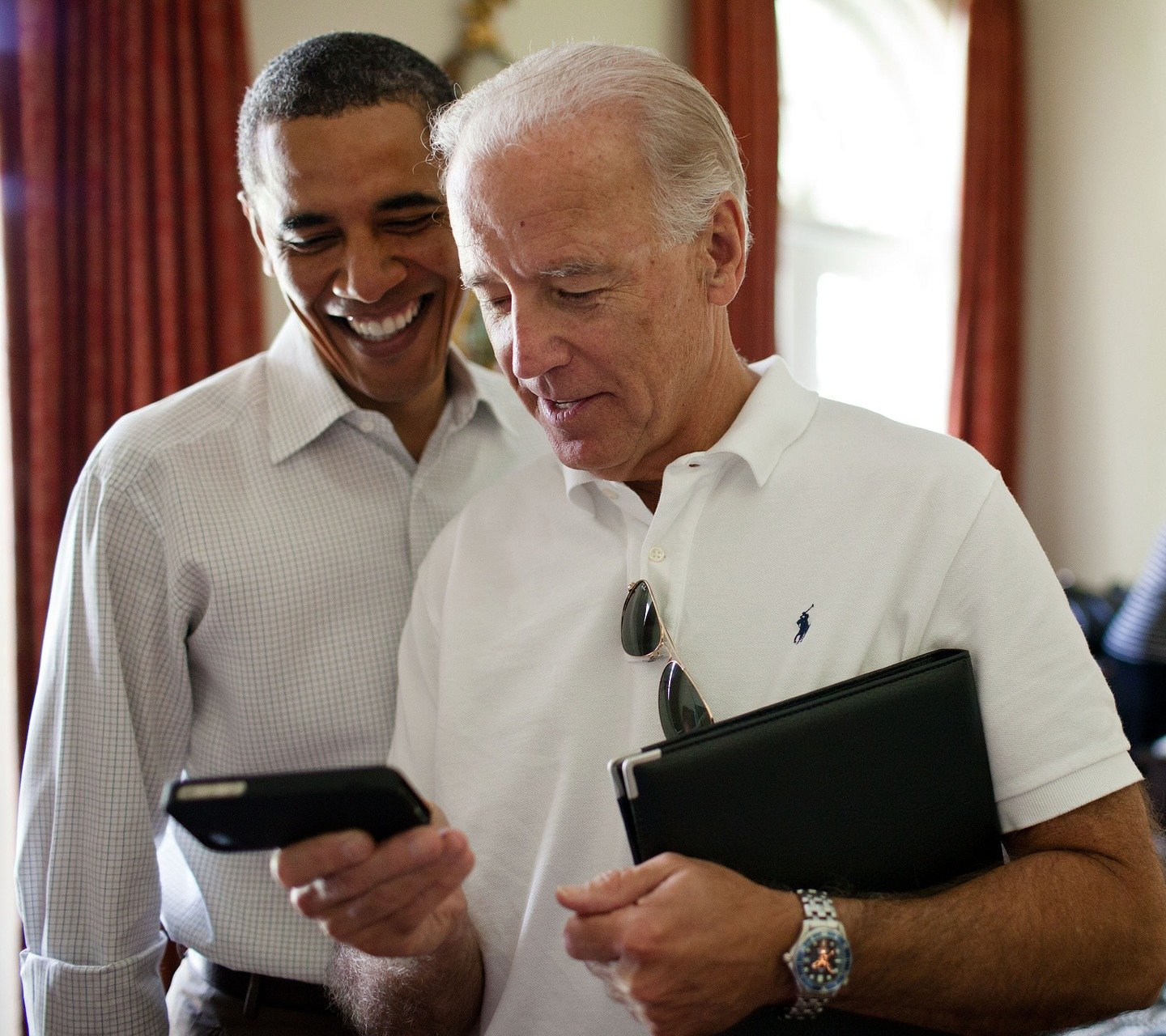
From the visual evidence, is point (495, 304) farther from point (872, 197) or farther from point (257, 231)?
point (872, 197)

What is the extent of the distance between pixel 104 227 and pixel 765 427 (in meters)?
2.38

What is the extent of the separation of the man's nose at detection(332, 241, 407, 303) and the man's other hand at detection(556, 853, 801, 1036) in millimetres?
917

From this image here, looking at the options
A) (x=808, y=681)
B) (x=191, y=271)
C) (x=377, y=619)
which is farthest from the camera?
(x=191, y=271)

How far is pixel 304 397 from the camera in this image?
173cm

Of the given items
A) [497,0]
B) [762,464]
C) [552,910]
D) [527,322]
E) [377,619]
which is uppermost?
[497,0]

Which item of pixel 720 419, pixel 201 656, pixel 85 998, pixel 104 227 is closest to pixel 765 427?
pixel 720 419

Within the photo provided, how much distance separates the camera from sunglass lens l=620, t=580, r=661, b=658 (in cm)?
131

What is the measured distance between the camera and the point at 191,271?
3.22 metres

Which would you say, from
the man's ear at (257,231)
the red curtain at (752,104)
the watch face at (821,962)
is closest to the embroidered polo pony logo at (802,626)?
the watch face at (821,962)

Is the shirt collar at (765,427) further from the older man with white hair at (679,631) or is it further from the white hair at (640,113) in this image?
the white hair at (640,113)

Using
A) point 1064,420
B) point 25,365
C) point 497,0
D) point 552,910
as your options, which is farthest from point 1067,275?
point 552,910

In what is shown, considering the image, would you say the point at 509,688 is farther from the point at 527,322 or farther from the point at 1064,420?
the point at 1064,420

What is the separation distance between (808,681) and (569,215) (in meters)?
0.60

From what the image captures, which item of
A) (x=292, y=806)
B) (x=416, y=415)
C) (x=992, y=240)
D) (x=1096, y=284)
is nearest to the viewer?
(x=292, y=806)
